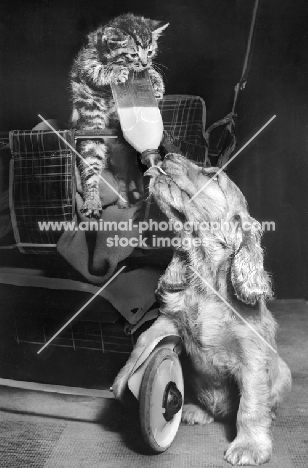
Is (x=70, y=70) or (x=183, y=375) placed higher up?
(x=70, y=70)

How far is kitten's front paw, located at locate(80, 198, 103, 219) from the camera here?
2.23m

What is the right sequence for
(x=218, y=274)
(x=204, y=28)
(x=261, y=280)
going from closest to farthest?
(x=261, y=280) < (x=218, y=274) < (x=204, y=28)

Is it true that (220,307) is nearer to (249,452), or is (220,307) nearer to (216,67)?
(249,452)

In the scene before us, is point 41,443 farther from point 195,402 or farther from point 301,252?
point 301,252

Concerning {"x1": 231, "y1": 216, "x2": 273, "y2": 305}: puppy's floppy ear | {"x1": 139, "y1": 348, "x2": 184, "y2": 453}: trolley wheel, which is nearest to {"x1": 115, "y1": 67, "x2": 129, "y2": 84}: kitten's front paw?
{"x1": 231, "y1": 216, "x2": 273, "y2": 305}: puppy's floppy ear

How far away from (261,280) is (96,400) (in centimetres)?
96

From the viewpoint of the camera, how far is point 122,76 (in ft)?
7.07

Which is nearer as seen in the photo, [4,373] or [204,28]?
[204,28]

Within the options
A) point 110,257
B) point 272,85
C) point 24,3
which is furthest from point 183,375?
point 24,3

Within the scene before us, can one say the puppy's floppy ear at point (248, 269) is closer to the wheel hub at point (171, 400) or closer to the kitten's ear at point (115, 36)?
the wheel hub at point (171, 400)

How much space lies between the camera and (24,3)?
2.21 metres

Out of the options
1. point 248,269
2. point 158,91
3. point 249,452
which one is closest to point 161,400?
point 249,452

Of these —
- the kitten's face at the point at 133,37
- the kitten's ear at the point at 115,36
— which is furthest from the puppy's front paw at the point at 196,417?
the kitten's ear at the point at 115,36

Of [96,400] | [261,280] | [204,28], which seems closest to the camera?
[261,280]
